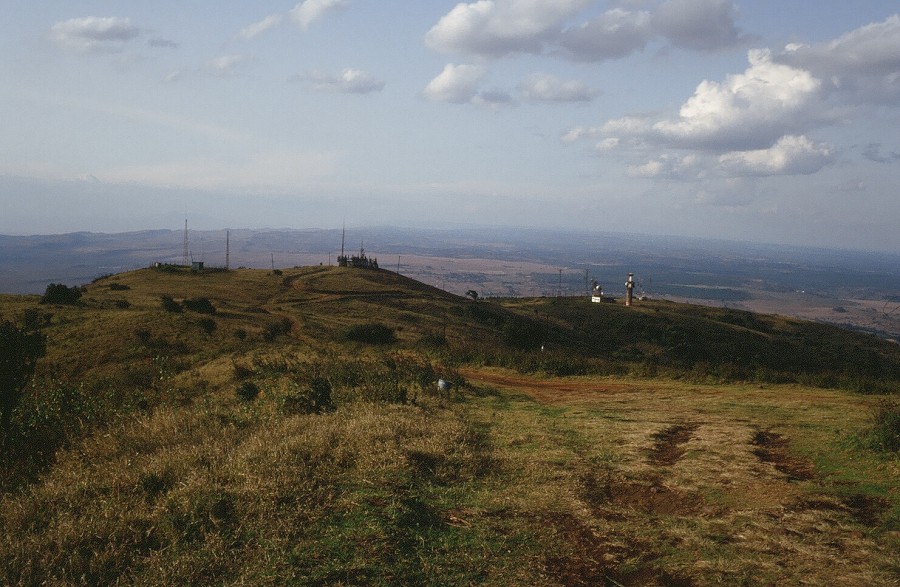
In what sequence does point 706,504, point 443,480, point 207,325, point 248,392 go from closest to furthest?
1. point 706,504
2. point 443,480
3. point 248,392
4. point 207,325

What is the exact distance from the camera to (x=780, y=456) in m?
9.92

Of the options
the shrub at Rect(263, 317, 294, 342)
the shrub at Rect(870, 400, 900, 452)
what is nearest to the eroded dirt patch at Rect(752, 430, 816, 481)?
the shrub at Rect(870, 400, 900, 452)

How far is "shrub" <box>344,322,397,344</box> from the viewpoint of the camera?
3052 cm

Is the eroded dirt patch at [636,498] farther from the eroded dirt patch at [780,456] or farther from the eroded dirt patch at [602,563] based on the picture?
the eroded dirt patch at [780,456]

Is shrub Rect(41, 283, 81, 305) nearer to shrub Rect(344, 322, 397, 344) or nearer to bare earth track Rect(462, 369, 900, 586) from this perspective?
shrub Rect(344, 322, 397, 344)

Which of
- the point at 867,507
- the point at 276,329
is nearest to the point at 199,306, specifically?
the point at 276,329

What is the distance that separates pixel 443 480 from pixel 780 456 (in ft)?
18.5

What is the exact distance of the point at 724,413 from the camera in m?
13.8

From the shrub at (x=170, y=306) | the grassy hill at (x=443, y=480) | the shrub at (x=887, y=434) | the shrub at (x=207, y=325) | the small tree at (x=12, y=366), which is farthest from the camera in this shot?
the shrub at (x=170, y=306)

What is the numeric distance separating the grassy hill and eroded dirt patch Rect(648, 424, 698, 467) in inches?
2.2

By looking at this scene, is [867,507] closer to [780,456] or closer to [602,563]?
[780,456]

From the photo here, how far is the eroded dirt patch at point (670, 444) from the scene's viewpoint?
9641 mm

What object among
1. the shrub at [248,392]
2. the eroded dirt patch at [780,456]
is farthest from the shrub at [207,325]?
the eroded dirt patch at [780,456]

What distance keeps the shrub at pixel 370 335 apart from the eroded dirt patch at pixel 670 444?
1983 cm
